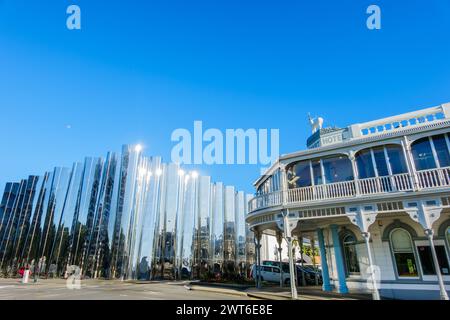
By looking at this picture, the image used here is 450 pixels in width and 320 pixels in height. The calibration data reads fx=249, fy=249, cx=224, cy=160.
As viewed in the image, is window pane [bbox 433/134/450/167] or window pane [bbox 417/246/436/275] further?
window pane [bbox 433/134/450/167]

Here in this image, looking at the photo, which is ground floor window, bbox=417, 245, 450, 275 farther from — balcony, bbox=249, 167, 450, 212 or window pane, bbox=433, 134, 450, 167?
window pane, bbox=433, 134, 450, 167

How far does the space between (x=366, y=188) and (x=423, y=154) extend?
361cm

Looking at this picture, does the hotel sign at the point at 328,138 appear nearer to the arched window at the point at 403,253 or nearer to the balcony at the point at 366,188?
the balcony at the point at 366,188

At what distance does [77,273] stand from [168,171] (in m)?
15.5

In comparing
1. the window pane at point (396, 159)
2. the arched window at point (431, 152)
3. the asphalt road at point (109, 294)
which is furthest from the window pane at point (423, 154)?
the asphalt road at point (109, 294)

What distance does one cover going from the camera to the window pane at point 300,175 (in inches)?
620

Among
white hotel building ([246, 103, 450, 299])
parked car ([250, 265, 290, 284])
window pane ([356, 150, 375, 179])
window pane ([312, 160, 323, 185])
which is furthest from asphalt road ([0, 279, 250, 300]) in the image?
window pane ([356, 150, 375, 179])

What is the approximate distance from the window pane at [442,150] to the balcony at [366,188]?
35.9 inches

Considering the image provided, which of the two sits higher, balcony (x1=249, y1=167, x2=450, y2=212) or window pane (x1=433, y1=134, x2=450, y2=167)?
window pane (x1=433, y1=134, x2=450, y2=167)

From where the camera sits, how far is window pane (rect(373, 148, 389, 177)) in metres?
13.5

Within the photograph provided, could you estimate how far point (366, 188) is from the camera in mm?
12664

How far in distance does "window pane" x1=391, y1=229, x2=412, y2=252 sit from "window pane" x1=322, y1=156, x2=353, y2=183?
370cm
